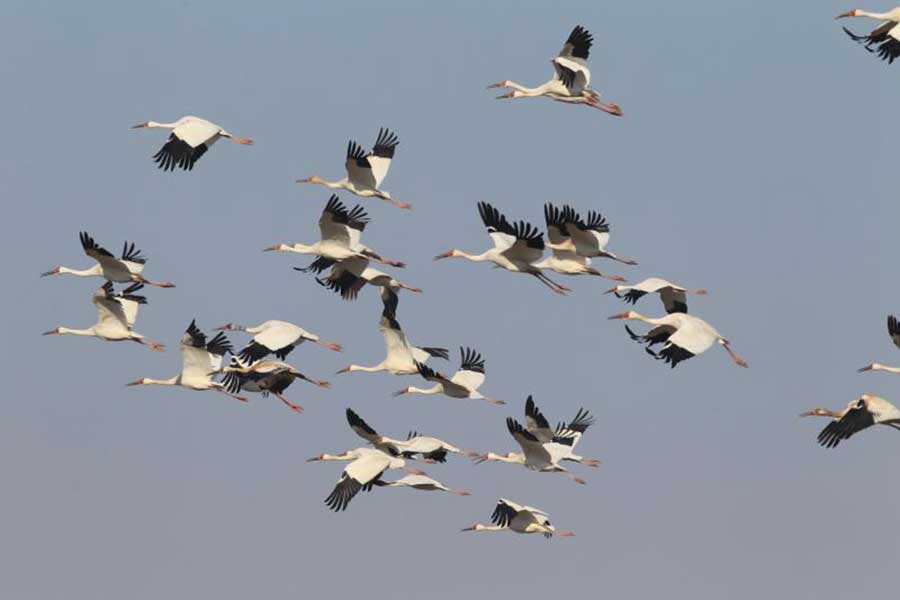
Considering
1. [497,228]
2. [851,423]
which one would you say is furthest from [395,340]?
[851,423]

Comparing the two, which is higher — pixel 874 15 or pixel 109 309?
pixel 874 15

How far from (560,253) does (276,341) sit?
5.03 m

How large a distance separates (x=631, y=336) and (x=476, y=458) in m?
7.04

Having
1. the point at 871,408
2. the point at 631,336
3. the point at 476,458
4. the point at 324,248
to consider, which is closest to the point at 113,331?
the point at 324,248

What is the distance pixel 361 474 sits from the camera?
3694cm

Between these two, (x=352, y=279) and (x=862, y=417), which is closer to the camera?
(x=862, y=417)

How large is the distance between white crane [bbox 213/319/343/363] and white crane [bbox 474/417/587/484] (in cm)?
335

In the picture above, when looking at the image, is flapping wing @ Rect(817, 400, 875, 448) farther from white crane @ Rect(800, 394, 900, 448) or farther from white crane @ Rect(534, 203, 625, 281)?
white crane @ Rect(534, 203, 625, 281)

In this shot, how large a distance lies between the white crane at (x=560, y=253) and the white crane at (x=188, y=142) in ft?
17.2

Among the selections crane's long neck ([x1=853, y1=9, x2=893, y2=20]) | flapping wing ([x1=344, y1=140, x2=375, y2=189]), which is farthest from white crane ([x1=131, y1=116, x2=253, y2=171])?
crane's long neck ([x1=853, y1=9, x2=893, y2=20])

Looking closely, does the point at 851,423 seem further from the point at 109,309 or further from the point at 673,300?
the point at 109,309

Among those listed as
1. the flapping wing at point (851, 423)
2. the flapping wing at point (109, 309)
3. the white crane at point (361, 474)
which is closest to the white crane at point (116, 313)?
the flapping wing at point (109, 309)

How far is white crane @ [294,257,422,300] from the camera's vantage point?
4047 centimetres

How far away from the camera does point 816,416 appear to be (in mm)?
35938
